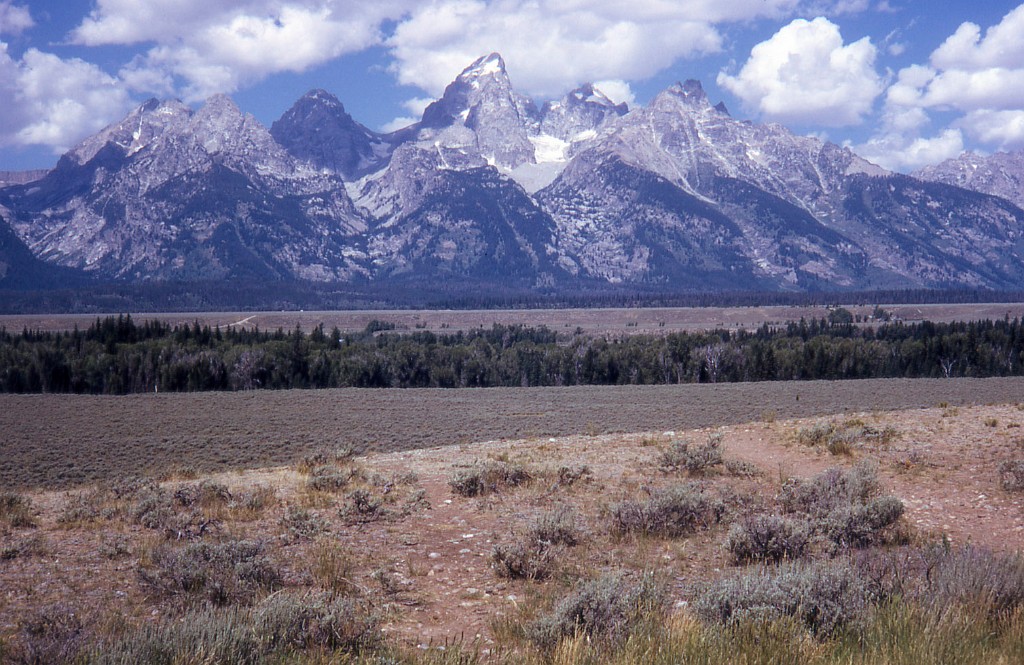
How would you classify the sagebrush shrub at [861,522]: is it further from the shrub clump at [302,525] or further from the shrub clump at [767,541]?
the shrub clump at [302,525]

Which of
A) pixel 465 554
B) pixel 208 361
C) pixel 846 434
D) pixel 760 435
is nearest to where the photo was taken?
pixel 465 554

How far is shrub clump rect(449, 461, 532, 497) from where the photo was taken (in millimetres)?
11594

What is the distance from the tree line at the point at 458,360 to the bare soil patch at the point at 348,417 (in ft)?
54.1

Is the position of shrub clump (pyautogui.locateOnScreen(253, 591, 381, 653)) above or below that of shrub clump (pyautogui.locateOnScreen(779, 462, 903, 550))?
above

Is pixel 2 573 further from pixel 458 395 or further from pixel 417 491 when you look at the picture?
pixel 458 395

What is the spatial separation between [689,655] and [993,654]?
2.16 m

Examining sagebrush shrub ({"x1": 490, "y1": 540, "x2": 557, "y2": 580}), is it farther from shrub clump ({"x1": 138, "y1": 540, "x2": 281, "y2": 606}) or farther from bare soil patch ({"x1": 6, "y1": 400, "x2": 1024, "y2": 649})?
shrub clump ({"x1": 138, "y1": 540, "x2": 281, "y2": 606})

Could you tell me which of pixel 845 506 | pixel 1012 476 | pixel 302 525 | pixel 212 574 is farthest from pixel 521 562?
pixel 1012 476

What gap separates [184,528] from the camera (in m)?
9.30

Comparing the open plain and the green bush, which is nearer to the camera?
the green bush

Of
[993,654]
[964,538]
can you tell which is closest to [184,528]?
[993,654]

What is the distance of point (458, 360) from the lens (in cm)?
8325

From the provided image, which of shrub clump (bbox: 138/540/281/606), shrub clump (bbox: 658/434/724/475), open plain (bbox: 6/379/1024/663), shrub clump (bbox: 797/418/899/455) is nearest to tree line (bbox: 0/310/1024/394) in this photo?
open plain (bbox: 6/379/1024/663)

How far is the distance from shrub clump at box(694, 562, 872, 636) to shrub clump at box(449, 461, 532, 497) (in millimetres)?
6144
